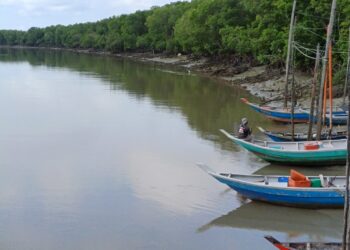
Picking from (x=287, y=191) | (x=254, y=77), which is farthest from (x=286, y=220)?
(x=254, y=77)

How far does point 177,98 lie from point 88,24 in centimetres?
12041

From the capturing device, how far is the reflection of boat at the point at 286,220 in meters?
15.2

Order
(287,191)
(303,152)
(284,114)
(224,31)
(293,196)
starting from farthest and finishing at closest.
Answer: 1. (224,31)
2. (284,114)
3. (303,152)
4. (293,196)
5. (287,191)

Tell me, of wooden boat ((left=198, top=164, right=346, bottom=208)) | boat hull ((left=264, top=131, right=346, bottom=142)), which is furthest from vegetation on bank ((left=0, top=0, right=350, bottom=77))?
wooden boat ((left=198, top=164, right=346, bottom=208))

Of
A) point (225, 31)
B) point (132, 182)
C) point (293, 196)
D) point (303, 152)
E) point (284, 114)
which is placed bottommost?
point (132, 182)

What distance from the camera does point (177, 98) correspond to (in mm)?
43406

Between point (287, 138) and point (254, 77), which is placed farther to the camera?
point (254, 77)

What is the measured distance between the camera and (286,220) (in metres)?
15.8

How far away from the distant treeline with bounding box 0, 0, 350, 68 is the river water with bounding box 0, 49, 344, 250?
9614 mm

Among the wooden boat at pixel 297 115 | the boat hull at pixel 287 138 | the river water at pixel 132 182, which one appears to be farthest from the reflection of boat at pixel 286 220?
the wooden boat at pixel 297 115

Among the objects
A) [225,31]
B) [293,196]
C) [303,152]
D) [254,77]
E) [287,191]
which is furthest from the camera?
[225,31]

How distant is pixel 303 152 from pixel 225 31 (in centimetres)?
4581

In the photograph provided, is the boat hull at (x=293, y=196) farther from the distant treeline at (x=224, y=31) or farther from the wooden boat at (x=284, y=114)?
the distant treeline at (x=224, y=31)

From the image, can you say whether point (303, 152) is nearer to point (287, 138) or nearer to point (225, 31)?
point (287, 138)
